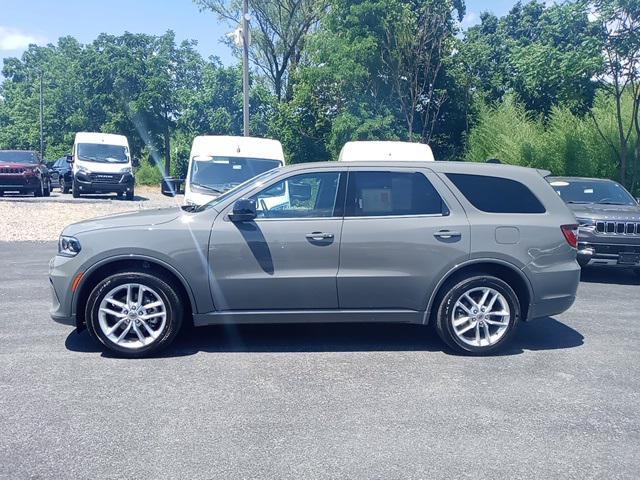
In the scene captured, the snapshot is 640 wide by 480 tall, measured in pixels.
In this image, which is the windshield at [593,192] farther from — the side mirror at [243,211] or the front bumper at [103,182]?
the front bumper at [103,182]

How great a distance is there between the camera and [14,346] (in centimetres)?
627

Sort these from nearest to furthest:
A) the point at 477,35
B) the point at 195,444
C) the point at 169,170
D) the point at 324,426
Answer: the point at 195,444, the point at 324,426, the point at 477,35, the point at 169,170

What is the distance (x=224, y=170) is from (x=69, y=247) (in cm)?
672

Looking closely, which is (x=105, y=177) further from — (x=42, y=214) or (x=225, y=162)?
(x=225, y=162)

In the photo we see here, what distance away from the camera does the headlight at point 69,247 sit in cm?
593

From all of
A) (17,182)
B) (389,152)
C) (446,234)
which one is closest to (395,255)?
(446,234)

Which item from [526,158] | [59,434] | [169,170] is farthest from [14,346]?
[169,170]

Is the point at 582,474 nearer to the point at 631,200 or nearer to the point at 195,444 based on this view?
the point at 195,444

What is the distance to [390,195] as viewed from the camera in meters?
6.27

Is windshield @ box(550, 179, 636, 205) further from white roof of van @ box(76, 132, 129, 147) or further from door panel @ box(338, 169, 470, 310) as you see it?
white roof of van @ box(76, 132, 129, 147)

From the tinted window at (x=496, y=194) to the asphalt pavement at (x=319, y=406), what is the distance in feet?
4.59

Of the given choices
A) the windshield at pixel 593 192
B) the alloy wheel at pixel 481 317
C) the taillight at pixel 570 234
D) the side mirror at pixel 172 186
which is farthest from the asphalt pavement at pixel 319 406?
the side mirror at pixel 172 186

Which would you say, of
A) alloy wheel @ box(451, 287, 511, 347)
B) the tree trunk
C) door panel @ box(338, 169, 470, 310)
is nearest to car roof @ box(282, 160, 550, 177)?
door panel @ box(338, 169, 470, 310)

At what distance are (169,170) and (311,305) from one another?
4442cm
